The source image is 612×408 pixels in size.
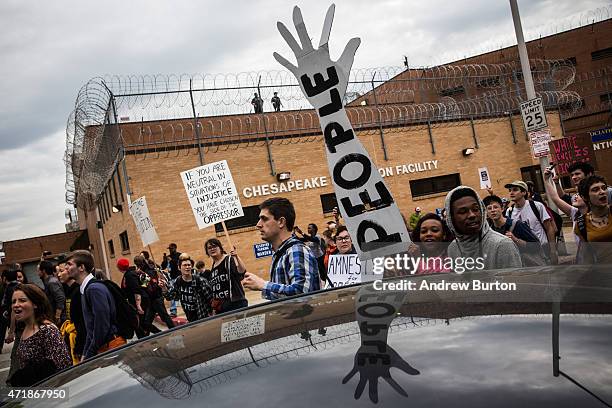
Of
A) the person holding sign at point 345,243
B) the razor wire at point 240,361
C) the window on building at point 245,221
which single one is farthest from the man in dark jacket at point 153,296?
the razor wire at point 240,361

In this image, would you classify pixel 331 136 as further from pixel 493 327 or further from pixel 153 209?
pixel 153 209

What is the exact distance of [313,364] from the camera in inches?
53.1

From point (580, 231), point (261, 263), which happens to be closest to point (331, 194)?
point (261, 263)

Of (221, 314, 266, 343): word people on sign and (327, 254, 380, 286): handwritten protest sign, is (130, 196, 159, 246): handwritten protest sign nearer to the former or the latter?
(327, 254, 380, 286): handwritten protest sign

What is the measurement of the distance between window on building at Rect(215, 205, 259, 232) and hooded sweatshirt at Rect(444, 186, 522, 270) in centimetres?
1371

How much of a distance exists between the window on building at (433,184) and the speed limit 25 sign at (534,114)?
1135cm

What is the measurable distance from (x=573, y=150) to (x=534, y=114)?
2.24 metres

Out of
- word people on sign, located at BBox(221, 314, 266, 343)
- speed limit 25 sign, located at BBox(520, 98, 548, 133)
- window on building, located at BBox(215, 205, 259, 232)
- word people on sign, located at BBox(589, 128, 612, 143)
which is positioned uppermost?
speed limit 25 sign, located at BBox(520, 98, 548, 133)

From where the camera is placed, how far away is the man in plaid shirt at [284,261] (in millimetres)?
3600

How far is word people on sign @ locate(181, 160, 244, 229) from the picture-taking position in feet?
25.5

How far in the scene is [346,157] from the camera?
3961mm

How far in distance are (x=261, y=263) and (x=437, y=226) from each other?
13.3m

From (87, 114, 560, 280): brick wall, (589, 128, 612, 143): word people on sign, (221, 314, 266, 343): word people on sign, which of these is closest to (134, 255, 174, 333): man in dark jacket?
(87, 114, 560, 280): brick wall

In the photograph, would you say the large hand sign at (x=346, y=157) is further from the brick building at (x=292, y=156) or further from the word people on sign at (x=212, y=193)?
the brick building at (x=292, y=156)
